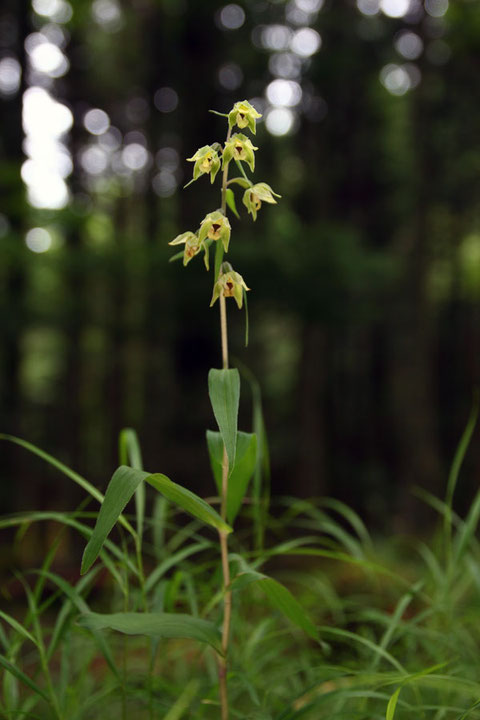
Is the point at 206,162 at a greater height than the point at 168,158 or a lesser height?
lesser

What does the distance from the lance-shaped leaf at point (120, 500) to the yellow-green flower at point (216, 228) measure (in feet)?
1.07

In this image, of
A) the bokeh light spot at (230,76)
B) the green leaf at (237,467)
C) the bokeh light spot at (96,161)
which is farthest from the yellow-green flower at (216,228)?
the bokeh light spot at (96,161)

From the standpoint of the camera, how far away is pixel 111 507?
645 millimetres

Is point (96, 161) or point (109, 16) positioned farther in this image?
point (96, 161)

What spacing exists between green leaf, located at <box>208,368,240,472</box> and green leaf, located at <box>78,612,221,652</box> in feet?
0.73

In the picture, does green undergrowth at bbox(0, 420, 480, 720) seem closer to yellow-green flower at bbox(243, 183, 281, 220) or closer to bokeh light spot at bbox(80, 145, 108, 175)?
yellow-green flower at bbox(243, 183, 281, 220)

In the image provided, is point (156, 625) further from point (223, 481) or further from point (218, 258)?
point (218, 258)

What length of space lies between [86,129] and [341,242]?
241 inches

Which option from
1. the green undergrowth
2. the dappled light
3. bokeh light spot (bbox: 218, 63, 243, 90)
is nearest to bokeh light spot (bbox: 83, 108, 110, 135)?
the dappled light

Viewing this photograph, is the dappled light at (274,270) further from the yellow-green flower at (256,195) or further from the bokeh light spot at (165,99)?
the yellow-green flower at (256,195)

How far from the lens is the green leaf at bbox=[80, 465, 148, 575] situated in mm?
630

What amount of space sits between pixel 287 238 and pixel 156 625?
4501mm

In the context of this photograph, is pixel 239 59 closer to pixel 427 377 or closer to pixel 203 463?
pixel 427 377

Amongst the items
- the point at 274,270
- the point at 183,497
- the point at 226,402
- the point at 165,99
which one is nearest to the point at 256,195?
the point at 226,402
